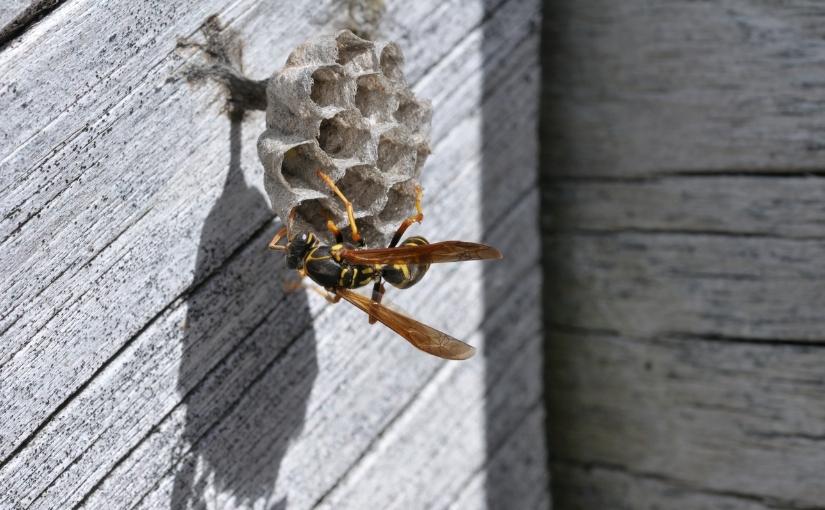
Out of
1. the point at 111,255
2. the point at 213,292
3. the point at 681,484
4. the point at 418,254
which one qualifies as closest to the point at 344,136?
the point at 418,254

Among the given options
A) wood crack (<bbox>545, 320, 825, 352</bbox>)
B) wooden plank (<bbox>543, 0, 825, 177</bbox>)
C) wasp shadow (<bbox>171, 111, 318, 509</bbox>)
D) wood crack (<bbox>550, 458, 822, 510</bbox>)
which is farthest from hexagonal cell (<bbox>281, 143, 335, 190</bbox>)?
wood crack (<bbox>550, 458, 822, 510</bbox>)

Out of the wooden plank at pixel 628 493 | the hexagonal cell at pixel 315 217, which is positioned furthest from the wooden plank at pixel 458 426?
the hexagonal cell at pixel 315 217

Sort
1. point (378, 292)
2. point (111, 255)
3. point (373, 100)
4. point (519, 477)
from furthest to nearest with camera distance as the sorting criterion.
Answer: point (519, 477)
point (378, 292)
point (373, 100)
point (111, 255)

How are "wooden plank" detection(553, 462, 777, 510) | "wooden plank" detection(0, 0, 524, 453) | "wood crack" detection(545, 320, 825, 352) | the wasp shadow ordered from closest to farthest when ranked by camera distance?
"wooden plank" detection(0, 0, 524, 453), the wasp shadow, "wood crack" detection(545, 320, 825, 352), "wooden plank" detection(553, 462, 777, 510)

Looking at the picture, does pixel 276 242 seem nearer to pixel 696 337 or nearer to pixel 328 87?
pixel 328 87

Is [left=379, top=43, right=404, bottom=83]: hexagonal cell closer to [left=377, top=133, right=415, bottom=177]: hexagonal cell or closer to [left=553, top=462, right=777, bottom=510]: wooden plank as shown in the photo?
[left=377, top=133, right=415, bottom=177]: hexagonal cell

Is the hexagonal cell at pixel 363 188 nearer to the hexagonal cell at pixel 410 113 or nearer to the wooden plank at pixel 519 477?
the hexagonal cell at pixel 410 113
